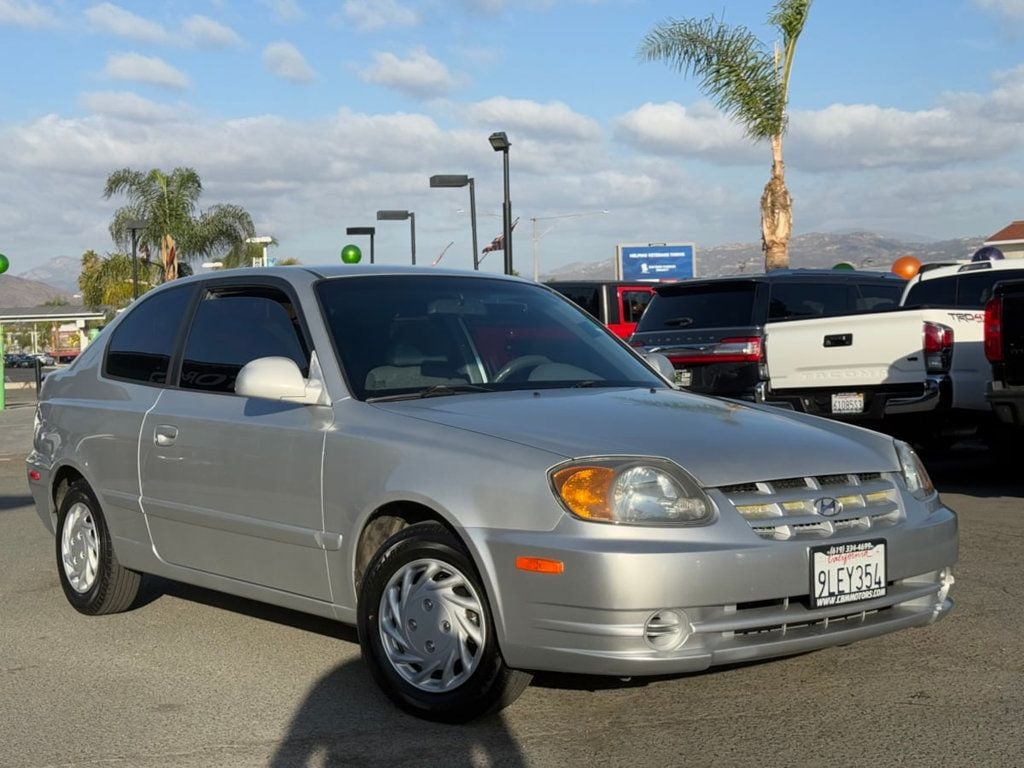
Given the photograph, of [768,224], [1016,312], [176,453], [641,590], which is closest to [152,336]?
[176,453]

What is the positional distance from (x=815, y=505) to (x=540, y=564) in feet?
3.15

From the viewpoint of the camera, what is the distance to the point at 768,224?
1039 inches

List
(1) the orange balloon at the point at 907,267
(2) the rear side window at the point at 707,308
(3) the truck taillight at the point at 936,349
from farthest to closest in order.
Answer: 1. (1) the orange balloon at the point at 907,267
2. (2) the rear side window at the point at 707,308
3. (3) the truck taillight at the point at 936,349

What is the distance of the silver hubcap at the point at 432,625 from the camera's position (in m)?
4.43

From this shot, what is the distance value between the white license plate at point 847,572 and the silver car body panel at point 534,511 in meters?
0.04

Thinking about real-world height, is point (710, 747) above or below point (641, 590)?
below

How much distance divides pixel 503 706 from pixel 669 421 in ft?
3.80

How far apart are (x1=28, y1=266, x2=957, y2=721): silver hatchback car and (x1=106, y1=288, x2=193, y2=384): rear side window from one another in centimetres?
2

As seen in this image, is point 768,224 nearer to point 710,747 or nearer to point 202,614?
point 202,614

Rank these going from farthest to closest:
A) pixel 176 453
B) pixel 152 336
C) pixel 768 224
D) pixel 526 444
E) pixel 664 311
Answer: pixel 768 224
pixel 664 311
pixel 152 336
pixel 176 453
pixel 526 444

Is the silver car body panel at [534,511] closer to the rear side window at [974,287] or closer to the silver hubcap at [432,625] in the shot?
the silver hubcap at [432,625]

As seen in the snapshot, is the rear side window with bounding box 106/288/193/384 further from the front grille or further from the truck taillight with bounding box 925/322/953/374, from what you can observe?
the truck taillight with bounding box 925/322/953/374

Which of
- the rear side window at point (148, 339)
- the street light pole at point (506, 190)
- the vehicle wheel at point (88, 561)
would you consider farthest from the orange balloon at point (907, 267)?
the vehicle wheel at point (88, 561)

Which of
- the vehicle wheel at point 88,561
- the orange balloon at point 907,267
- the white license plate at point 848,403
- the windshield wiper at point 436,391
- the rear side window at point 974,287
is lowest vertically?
the vehicle wheel at point 88,561
